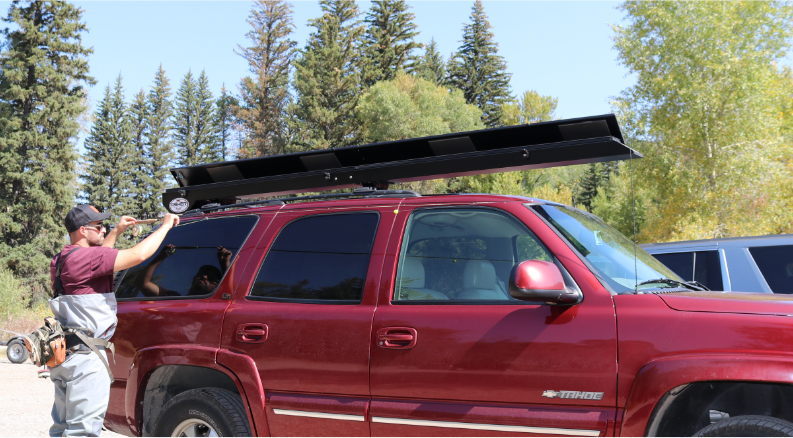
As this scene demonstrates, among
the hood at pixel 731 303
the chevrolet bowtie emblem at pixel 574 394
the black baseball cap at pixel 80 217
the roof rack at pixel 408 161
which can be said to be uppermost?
the roof rack at pixel 408 161

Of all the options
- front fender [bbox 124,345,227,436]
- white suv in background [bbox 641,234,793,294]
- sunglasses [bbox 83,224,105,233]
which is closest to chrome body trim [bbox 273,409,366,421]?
front fender [bbox 124,345,227,436]

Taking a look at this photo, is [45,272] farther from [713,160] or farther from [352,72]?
[713,160]

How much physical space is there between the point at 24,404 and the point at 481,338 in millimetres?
8017

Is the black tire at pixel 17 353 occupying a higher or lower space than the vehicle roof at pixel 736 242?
lower

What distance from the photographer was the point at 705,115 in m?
26.0

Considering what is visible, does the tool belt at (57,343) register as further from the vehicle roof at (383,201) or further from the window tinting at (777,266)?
the window tinting at (777,266)

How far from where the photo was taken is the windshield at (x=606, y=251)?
3.51m

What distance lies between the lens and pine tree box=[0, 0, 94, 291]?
42.6 meters

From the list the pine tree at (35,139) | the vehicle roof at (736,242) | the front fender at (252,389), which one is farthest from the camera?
the pine tree at (35,139)

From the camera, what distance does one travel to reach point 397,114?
56.0 m

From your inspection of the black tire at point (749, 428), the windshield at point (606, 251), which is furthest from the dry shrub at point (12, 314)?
the black tire at point (749, 428)

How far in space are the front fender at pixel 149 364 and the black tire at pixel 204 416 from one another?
6.7 inches

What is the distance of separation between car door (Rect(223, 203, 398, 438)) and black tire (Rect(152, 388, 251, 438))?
10.2 inches

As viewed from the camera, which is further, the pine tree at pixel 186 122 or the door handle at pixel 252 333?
the pine tree at pixel 186 122
